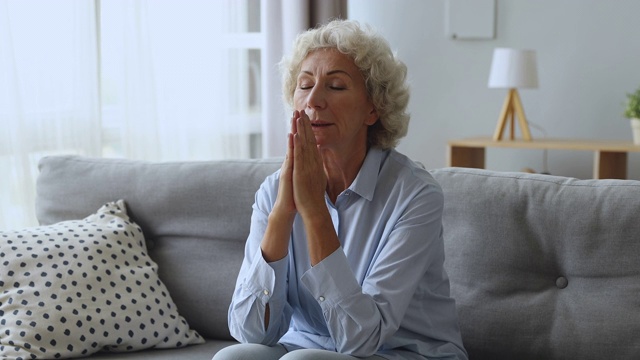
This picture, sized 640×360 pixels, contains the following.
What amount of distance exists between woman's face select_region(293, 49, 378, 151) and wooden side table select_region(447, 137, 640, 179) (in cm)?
227

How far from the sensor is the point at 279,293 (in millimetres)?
1870

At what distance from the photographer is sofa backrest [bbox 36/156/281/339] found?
233 cm

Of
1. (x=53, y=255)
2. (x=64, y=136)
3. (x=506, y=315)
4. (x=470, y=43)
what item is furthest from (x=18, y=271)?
(x=470, y=43)

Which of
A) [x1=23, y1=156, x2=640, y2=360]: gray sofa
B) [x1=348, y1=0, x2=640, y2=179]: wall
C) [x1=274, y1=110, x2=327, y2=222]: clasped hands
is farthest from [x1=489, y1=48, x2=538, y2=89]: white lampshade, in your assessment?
[x1=274, y1=110, x2=327, y2=222]: clasped hands

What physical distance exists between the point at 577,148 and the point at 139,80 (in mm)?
1929

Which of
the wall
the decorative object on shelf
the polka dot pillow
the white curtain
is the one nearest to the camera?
the polka dot pillow

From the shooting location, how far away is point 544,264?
206cm

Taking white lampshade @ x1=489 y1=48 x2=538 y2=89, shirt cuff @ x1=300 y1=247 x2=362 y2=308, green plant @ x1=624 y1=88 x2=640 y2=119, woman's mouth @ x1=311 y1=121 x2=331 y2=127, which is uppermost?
white lampshade @ x1=489 y1=48 x2=538 y2=89

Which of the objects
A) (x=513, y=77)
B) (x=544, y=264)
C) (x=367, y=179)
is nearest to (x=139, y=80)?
(x=513, y=77)

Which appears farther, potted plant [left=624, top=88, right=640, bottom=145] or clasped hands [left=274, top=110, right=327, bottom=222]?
potted plant [left=624, top=88, right=640, bottom=145]

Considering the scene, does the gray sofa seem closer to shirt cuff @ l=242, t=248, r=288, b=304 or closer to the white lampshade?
shirt cuff @ l=242, t=248, r=288, b=304

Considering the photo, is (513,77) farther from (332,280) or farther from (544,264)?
(332,280)

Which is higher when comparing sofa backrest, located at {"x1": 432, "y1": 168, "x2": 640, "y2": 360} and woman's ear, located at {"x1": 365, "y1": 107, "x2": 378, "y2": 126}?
woman's ear, located at {"x1": 365, "y1": 107, "x2": 378, "y2": 126}

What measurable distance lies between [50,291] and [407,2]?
3.19 meters
